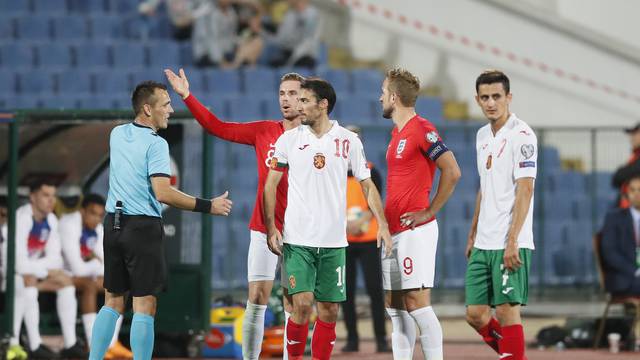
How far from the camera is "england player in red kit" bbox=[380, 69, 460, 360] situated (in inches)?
355

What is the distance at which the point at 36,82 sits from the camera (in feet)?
59.9

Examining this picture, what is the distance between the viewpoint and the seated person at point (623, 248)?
44.1 feet

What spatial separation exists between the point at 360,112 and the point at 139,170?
9270 millimetres

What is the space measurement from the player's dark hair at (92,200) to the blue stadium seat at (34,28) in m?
7.00

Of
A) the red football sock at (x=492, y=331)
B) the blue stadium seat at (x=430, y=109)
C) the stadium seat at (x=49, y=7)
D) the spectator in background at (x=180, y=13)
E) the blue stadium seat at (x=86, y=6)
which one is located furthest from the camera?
the blue stadium seat at (x=86, y=6)

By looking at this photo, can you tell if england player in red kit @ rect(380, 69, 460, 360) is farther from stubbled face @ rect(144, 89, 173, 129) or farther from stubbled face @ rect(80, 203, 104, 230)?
stubbled face @ rect(80, 203, 104, 230)

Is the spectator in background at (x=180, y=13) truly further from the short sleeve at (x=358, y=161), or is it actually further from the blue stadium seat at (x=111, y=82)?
the short sleeve at (x=358, y=161)

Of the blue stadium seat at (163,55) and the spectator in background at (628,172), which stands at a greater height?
the blue stadium seat at (163,55)

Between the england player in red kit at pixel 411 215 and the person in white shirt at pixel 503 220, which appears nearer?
the person in white shirt at pixel 503 220

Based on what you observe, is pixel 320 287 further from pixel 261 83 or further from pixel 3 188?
pixel 261 83

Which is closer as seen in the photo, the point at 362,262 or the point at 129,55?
the point at 362,262

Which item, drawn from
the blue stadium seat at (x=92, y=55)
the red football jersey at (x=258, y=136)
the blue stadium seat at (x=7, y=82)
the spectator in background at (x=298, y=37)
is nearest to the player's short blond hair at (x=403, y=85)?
the red football jersey at (x=258, y=136)

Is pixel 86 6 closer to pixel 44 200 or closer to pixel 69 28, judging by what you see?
pixel 69 28

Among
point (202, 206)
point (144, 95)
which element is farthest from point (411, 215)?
point (144, 95)
